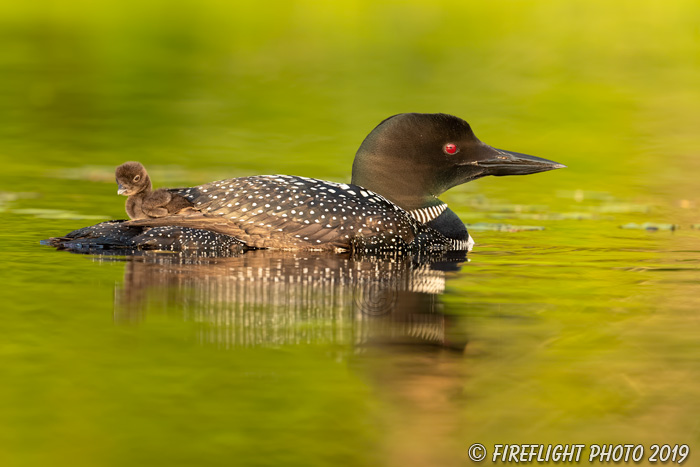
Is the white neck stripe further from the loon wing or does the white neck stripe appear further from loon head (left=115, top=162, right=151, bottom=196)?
loon head (left=115, top=162, right=151, bottom=196)

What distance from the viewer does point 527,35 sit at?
82.5 ft

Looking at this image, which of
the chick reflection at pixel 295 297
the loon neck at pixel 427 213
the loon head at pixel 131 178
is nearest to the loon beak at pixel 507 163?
the loon neck at pixel 427 213

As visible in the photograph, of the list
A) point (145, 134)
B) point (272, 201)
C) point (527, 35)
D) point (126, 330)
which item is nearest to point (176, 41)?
point (527, 35)

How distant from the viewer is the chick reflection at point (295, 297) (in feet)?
17.7

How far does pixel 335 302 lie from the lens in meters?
6.02

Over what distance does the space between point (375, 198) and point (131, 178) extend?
4.72ft

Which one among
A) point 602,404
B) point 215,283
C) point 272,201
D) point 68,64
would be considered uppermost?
point 68,64

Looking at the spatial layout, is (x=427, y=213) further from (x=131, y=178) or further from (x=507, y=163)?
(x=131, y=178)

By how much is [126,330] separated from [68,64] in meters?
14.2

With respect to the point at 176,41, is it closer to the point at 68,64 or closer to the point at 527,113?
the point at 68,64

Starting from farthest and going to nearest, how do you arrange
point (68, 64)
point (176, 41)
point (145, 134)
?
point (176, 41) < point (68, 64) < point (145, 134)

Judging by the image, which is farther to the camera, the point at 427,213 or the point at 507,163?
the point at 507,163

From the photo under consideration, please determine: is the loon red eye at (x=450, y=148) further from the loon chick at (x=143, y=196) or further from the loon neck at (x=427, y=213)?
the loon chick at (x=143, y=196)

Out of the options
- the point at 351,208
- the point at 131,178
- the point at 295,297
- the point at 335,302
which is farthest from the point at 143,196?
the point at 335,302
